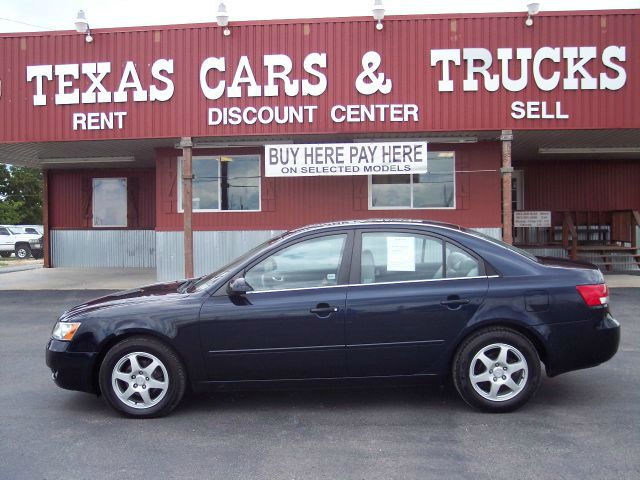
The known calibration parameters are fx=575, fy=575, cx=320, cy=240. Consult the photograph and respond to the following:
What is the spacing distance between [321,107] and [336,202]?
238 centimetres

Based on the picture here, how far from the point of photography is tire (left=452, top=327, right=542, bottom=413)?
14.5 ft

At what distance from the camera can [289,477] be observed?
3502 mm

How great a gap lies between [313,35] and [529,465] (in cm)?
987

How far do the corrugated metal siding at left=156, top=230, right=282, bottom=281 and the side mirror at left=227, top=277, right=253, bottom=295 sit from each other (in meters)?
8.63

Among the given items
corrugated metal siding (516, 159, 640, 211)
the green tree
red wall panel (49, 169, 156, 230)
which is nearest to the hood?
corrugated metal siding (516, 159, 640, 211)

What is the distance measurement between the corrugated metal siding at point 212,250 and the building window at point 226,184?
658 mm

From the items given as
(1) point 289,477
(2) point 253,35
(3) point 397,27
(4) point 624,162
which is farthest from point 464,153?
(1) point 289,477

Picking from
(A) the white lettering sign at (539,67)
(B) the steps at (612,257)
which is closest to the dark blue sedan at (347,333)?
(A) the white lettering sign at (539,67)

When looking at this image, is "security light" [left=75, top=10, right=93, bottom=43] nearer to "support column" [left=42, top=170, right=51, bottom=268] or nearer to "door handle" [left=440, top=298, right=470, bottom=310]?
"support column" [left=42, top=170, right=51, bottom=268]

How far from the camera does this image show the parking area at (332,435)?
11.8 ft

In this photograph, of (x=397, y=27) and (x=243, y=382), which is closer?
(x=243, y=382)

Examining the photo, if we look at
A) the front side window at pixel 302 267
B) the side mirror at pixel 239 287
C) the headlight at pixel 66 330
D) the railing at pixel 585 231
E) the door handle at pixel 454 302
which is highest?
the railing at pixel 585 231

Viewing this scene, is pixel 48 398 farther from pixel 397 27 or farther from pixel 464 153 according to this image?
pixel 464 153

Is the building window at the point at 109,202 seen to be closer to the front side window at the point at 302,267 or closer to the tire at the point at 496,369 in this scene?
the front side window at the point at 302,267
